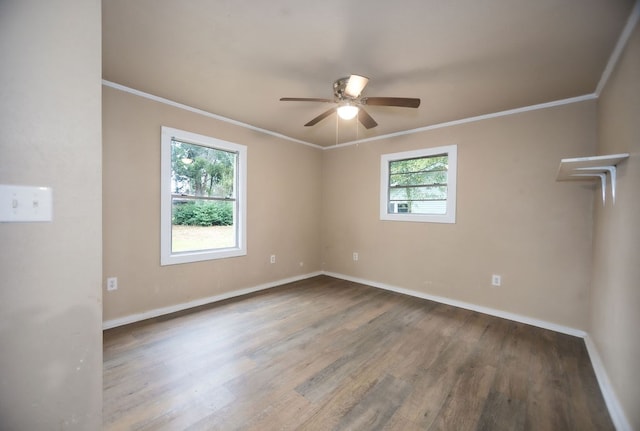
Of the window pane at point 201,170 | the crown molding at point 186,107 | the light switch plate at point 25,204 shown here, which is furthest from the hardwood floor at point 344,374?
the crown molding at point 186,107

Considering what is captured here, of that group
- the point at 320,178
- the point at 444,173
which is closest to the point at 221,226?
the point at 320,178

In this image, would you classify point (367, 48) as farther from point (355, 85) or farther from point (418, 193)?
point (418, 193)

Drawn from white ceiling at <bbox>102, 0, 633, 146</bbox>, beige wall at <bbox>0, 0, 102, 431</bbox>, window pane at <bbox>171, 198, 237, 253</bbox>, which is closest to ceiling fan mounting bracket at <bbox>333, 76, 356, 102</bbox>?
white ceiling at <bbox>102, 0, 633, 146</bbox>

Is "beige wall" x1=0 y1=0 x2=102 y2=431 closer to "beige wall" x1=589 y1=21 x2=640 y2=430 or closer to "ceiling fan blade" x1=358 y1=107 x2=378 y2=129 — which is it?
"ceiling fan blade" x1=358 y1=107 x2=378 y2=129

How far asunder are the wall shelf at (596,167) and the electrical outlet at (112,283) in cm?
401

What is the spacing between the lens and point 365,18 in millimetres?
1649

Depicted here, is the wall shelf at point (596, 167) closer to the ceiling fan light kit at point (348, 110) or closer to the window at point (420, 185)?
the window at point (420, 185)

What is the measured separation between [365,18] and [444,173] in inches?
97.7

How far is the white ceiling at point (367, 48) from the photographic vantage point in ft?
5.16

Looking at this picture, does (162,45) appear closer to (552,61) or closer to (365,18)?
(365,18)

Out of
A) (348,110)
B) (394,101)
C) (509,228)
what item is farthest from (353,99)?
(509,228)

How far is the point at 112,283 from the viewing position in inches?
103

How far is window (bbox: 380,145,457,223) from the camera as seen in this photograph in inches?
137

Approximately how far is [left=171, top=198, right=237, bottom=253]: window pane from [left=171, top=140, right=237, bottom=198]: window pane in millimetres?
140
